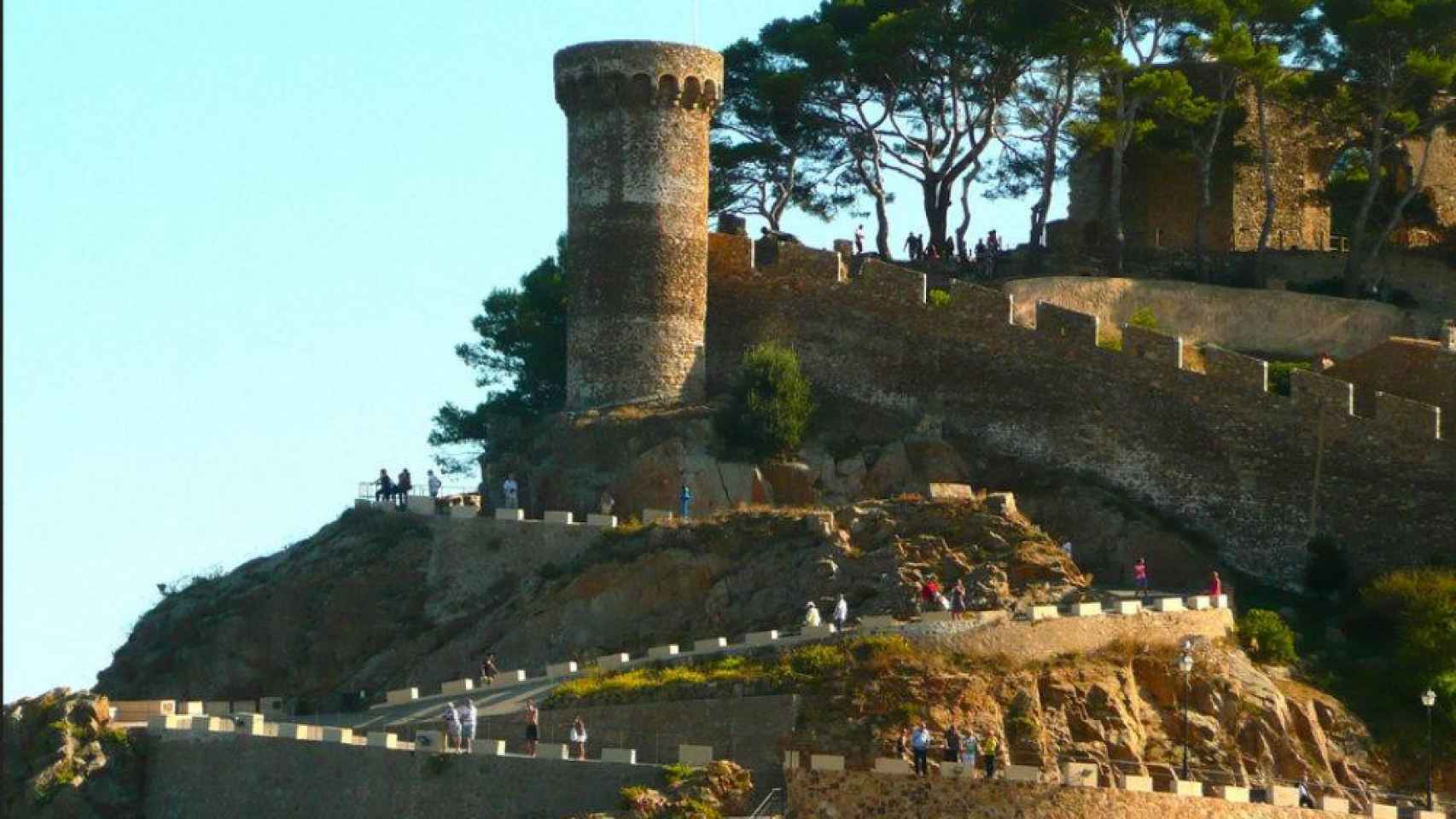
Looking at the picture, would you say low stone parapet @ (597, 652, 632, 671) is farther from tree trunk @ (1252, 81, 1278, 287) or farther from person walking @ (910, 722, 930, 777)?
tree trunk @ (1252, 81, 1278, 287)

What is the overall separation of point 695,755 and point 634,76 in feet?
56.3

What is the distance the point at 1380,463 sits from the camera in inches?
1989

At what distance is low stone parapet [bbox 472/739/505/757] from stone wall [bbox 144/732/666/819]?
0.11 metres

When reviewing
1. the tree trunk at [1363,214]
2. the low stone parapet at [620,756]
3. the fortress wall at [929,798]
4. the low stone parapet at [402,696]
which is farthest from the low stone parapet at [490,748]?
the tree trunk at [1363,214]

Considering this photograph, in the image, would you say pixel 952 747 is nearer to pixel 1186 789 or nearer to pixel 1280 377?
pixel 1186 789

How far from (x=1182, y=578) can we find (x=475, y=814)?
13570 millimetres

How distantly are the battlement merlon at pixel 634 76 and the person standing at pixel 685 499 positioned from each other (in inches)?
275

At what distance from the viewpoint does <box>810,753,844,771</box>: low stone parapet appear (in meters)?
40.9

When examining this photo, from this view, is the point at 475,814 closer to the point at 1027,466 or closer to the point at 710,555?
the point at 710,555

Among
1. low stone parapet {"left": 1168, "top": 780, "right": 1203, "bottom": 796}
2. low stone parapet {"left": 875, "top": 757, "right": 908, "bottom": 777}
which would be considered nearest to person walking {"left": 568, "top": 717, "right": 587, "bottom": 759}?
low stone parapet {"left": 875, "top": 757, "right": 908, "bottom": 777}

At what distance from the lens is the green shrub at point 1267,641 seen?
47125 millimetres

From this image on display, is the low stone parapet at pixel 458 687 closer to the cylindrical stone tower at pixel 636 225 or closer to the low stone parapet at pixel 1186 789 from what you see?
the cylindrical stone tower at pixel 636 225

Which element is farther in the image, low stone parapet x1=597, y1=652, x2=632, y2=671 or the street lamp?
low stone parapet x1=597, y1=652, x2=632, y2=671

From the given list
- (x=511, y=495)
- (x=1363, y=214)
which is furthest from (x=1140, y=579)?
(x=1363, y=214)
